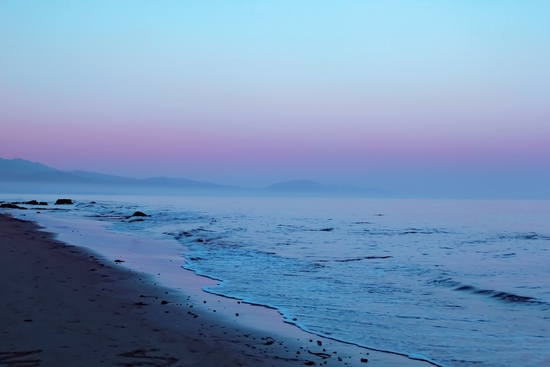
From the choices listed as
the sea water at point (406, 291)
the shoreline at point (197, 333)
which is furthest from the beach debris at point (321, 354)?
the sea water at point (406, 291)

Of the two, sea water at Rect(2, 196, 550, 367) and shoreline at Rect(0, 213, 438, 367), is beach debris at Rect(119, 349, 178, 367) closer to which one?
shoreline at Rect(0, 213, 438, 367)

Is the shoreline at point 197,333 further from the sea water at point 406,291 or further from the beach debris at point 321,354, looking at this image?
the sea water at point 406,291

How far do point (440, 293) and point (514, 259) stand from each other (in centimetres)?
881

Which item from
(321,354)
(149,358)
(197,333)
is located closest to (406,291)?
(321,354)

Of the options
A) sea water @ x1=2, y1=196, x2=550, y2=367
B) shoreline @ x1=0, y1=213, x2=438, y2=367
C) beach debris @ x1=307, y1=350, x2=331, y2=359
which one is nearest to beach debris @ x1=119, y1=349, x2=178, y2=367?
shoreline @ x1=0, y1=213, x2=438, y2=367

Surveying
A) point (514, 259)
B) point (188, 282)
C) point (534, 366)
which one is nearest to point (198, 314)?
point (188, 282)

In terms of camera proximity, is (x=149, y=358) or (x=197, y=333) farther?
(x=197, y=333)

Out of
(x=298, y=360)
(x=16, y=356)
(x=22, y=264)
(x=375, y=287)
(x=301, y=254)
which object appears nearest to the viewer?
(x=16, y=356)

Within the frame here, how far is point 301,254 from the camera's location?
19.5m

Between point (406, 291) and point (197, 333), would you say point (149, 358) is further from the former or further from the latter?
point (406, 291)

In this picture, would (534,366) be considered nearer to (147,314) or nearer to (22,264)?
(147,314)

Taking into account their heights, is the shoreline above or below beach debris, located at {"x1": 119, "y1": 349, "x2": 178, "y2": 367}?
below

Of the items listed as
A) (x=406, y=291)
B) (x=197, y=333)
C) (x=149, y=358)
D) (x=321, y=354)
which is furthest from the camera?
(x=406, y=291)

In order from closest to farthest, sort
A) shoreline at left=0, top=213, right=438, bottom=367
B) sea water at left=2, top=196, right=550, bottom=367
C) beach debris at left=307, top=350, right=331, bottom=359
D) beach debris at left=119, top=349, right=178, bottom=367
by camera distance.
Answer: beach debris at left=119, top=349, right=178, bottom=367 → shoreline at left=0, top=213, right=438, bottom=367 → beach debris at left=307, top=350, right=331, bottom=359 → sea water at left=2, top=196, right=550, bottom=367
